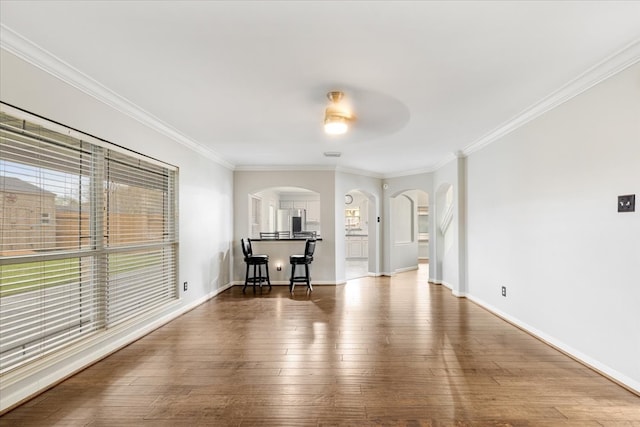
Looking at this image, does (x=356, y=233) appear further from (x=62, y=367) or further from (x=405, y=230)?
(x=62, y=367)

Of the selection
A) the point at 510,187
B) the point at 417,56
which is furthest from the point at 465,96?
the point at 510,187

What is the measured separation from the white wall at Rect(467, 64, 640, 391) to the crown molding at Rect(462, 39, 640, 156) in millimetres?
58

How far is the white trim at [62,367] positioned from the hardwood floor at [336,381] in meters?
0.08

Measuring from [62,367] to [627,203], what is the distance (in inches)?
175

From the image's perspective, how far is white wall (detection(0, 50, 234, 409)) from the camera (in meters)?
2.18

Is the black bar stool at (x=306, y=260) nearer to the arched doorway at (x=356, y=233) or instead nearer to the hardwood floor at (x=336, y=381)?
the hardwood floor at (x=336, y=381)

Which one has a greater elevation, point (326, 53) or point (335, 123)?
point (326, 53)

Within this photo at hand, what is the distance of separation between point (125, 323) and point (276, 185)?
12.4 feet

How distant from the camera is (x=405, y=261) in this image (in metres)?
8.21

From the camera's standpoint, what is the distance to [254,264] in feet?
19.4

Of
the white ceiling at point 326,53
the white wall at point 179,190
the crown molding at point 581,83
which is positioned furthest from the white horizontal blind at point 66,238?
the crown molding at point 581,83

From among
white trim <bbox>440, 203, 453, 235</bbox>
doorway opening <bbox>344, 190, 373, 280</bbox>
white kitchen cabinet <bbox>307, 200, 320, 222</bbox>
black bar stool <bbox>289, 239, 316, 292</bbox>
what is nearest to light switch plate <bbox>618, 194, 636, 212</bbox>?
white trim <bbox>440, 203, 453, 235</bbox>

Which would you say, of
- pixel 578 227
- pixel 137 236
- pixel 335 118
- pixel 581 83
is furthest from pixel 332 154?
pixel 578 227

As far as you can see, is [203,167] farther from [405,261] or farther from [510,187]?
[405,261]
